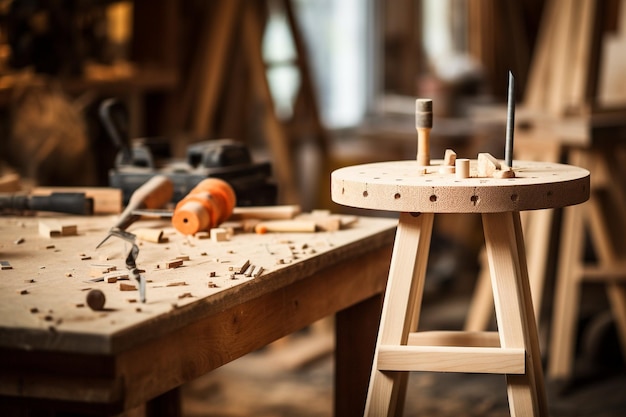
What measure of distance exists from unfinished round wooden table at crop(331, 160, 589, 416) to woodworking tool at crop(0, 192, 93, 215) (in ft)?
3.07

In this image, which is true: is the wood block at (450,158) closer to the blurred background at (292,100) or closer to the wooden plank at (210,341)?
the wooden plank at (210,341)

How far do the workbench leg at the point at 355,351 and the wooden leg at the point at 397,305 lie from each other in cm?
59

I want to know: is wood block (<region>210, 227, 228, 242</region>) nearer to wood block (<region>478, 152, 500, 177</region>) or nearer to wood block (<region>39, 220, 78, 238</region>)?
wood block (<region>39, 220, 78, 238</region>)

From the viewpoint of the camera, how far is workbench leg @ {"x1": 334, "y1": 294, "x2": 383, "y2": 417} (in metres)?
2.71

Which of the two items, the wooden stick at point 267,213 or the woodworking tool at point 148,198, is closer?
the woodworking tool at point 148,198

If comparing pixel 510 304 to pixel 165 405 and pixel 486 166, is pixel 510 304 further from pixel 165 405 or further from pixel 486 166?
pixel 165 405

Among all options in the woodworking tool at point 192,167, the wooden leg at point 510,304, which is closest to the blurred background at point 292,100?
the woodworking tool at point 192,167

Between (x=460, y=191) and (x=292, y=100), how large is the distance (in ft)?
13.2

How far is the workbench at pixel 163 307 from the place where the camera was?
1.60 metres

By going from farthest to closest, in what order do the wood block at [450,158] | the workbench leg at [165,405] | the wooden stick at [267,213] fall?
the workbench leg at [165,405] → the wooden stick at [267,213] → the wood block at [450,158]

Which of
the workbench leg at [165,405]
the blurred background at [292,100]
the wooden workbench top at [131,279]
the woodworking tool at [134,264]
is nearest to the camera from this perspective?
the wooden workbench top at [131,279]

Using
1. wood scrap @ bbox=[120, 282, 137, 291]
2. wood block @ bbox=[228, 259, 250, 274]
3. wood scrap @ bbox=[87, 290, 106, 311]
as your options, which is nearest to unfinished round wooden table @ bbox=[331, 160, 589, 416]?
wood block @ bbox=[228, 259, 250, 274]

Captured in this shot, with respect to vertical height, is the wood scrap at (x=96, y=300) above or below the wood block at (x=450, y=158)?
below

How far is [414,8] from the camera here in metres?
8.24
